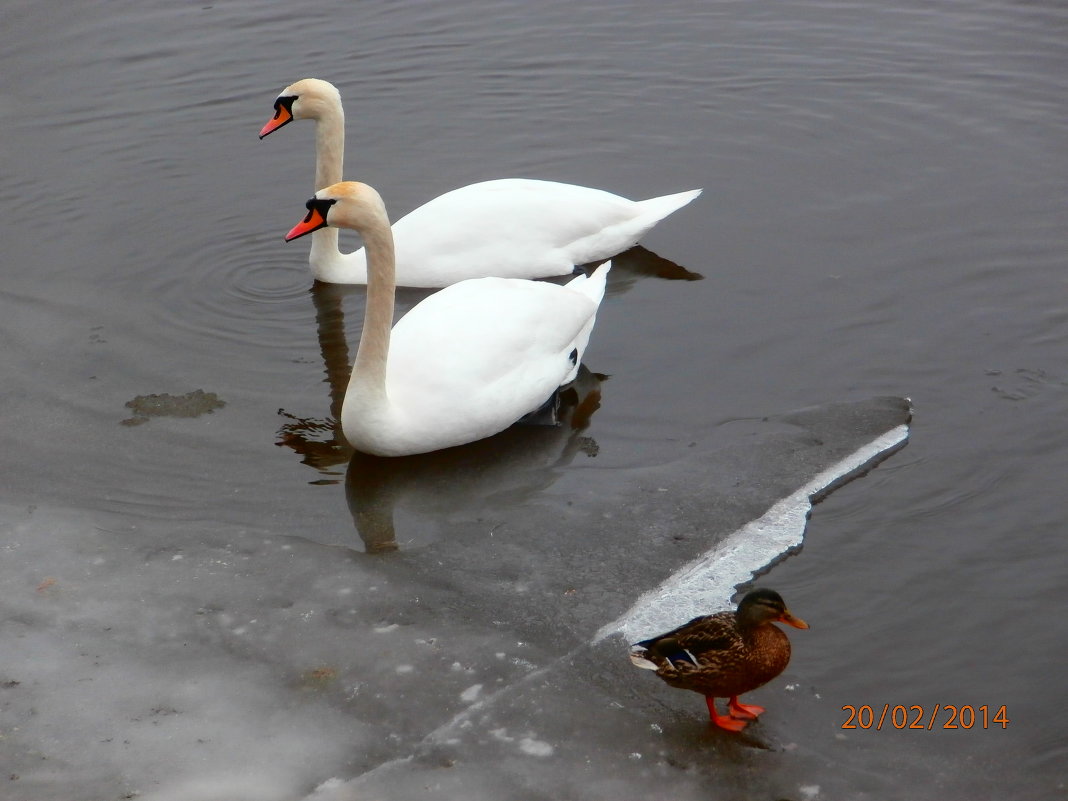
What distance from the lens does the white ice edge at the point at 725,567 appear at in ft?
15.3

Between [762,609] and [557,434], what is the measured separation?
2328mm

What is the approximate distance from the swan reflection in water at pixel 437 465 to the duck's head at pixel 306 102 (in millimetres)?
2078

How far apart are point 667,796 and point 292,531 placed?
219 cm

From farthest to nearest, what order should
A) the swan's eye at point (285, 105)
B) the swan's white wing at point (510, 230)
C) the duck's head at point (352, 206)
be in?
the swan's eye at point (285, 105) → the swan's white wing at point (510, 230) → the duck's head at point (352, 206)

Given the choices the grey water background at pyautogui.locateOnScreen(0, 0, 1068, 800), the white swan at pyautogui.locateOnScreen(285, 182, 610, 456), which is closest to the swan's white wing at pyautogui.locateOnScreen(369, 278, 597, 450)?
the white swan at pyautogui.locateOnScreen(285, 182, 610, 456)

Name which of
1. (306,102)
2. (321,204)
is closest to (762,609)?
(321,204)

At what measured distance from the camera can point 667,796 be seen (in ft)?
12.6

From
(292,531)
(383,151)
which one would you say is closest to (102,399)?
(292,531)

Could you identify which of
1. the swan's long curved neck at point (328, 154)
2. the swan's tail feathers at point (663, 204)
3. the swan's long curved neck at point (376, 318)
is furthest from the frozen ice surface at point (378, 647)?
the swan's long curved neck at point (328, 154)

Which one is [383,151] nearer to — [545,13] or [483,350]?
[545,13]

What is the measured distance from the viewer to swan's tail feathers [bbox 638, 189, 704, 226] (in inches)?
316
